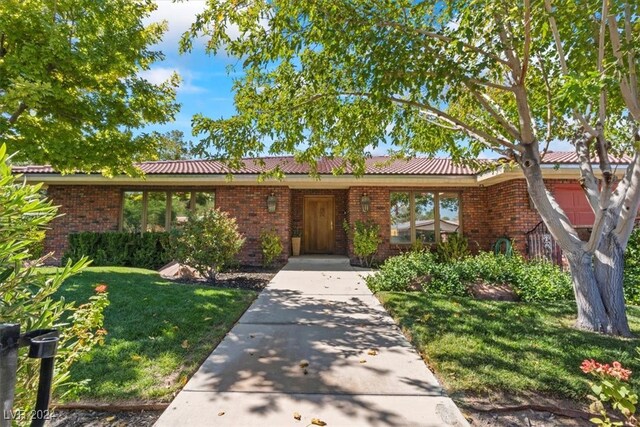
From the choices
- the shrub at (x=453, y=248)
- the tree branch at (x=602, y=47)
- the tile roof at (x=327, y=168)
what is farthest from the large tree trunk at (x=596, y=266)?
the shrub at (x=453, y=248)

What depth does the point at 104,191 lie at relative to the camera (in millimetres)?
11758

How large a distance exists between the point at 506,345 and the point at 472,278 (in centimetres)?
335

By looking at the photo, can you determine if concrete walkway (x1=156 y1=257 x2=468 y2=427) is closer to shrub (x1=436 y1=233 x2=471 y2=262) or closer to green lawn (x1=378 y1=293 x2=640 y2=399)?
green lawn (x1=378 y1=293 x2=640 y2=399)

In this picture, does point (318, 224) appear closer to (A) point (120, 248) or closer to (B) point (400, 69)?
(A) point (120, 248)

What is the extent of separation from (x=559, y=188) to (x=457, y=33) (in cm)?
920

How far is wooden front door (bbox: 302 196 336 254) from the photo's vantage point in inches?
543

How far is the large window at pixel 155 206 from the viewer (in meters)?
12.0

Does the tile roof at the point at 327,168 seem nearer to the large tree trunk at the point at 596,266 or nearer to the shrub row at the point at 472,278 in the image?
the shrub row at the point at 472,278

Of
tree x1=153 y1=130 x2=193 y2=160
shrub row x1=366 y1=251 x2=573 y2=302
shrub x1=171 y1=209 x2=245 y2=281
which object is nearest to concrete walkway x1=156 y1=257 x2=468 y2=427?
shrub row x1=366 y1=251 x2=573 y2=302

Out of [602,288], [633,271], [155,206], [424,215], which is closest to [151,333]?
[602,288]

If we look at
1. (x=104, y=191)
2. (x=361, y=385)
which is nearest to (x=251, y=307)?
(x=361, y=385)

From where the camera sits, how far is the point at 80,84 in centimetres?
774

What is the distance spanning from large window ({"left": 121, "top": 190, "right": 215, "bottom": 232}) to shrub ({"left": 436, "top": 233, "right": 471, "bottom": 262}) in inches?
326

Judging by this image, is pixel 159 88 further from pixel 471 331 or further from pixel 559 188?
pixel 559 188
